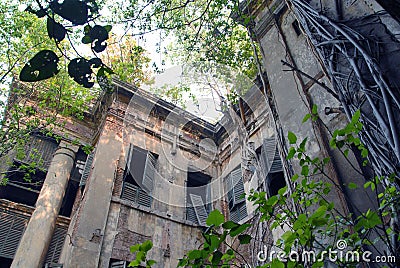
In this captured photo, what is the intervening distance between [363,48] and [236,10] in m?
4.02

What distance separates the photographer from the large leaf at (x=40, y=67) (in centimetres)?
132

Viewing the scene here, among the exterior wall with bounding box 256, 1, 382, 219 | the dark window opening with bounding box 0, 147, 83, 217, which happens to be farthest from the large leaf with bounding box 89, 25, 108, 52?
the dark window opening with bounding box 0, 147, 83, 217

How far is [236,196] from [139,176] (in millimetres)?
2834

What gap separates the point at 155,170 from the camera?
375 inches

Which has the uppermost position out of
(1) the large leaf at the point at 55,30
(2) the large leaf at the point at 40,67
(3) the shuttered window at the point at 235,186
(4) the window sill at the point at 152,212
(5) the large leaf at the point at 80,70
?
(3) the shuttered window at the point at 235,186

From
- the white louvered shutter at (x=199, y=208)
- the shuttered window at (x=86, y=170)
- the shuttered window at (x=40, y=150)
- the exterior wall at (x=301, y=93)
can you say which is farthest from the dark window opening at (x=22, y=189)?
the exterior wall at (x=301, y=93)

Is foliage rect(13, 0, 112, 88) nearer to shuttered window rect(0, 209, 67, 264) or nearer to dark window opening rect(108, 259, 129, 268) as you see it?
dark window opening rect(108, 259, 129, 268)

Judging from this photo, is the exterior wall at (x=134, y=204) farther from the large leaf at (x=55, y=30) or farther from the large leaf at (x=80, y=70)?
the large leaf at (x=55, y=30)

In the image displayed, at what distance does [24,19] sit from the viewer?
29.6 feet

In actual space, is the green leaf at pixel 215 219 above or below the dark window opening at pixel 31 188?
below

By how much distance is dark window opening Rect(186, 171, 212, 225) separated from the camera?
9367 mm

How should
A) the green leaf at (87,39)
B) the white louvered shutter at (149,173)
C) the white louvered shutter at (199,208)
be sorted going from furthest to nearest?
1. the white louvered shutter at (199,208)
2. the white louvered shutter at (149,173)
3. the green leaf at (87,39)

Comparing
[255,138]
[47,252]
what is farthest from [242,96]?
[47,252]

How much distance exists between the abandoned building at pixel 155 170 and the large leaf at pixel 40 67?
329 centimetres
